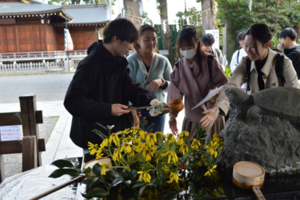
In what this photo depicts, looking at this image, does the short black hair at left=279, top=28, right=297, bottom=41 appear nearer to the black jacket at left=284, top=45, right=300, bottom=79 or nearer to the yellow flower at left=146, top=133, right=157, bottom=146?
the black jacket at left=284, top=45, right=300, bottom=79

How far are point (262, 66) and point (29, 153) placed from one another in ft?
7.23

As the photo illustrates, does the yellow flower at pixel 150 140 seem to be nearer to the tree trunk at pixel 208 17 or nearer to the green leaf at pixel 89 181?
the green leaf at pixel 89 181

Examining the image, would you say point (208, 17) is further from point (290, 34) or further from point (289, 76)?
point (289, 76)

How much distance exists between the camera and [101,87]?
1.64 m

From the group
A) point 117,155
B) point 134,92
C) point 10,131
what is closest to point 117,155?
point 117,155

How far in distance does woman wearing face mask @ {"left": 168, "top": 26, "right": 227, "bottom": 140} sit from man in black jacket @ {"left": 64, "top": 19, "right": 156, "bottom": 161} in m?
0.44

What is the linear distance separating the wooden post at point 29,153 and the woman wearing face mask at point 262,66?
1.80m

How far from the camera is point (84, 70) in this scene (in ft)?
5.10

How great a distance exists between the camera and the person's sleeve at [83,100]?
1.50m

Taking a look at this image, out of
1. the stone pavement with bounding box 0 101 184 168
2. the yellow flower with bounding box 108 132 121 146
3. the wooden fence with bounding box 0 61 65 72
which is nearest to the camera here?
the yellow flower with bounding box 108 132 121 146

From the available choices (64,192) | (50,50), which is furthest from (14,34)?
(64,192)

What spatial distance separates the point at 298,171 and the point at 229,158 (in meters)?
0.34

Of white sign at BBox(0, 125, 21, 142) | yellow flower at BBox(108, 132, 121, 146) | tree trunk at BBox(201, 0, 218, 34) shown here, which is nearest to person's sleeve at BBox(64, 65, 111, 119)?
yellow flower at BBox(108, 132, 121, 146)

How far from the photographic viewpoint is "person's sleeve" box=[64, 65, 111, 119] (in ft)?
4.91
